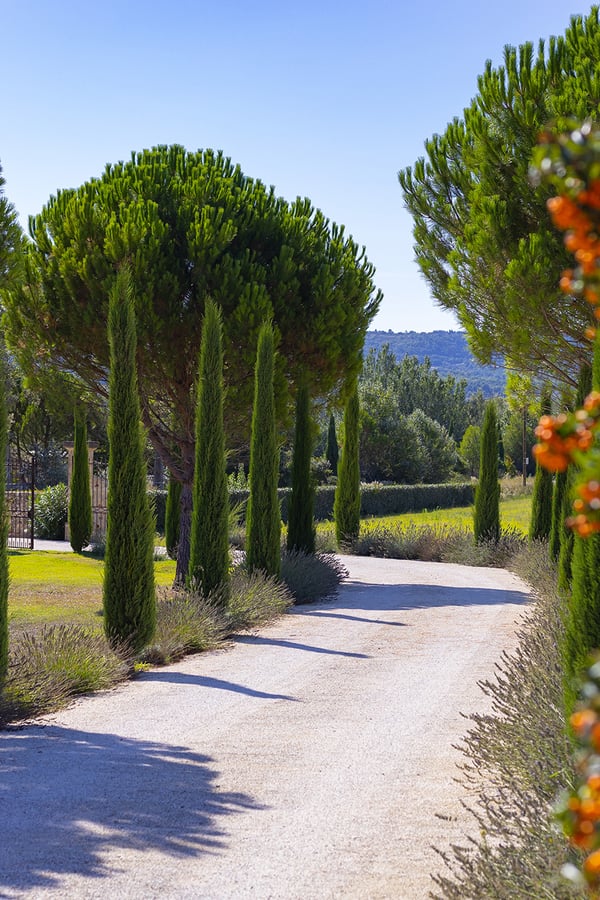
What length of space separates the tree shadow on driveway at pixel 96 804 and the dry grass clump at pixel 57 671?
0.65 m

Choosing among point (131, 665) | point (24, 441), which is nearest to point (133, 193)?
point (131, 665)

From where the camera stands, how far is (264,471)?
14398 mm

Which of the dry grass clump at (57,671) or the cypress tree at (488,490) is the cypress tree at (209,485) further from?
the cypress tree at (488,490)

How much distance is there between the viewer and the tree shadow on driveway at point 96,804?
437 centimetres

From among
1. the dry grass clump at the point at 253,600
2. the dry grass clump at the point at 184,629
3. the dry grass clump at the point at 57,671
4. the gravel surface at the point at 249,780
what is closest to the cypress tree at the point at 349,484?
the dry grass clump at the point at 253,600

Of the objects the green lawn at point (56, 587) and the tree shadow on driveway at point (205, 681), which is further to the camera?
the green lawn at point (56, 587)

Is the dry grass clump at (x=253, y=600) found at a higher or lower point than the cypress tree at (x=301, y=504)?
lower

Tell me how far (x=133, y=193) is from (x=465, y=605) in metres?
8.98

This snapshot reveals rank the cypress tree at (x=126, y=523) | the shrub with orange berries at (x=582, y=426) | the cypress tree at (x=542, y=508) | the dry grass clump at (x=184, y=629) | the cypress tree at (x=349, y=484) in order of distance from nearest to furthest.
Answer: the shrub with orange berries at (x=582, y=426)
the cypress tree at (x=126, y=523)
the dry grass clump at (x=184, y=629)
the cypress tree at (x=542, y=508)
the cypress tree at (x=349, y=484)

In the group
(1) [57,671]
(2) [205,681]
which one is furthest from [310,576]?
(1) [57,671]

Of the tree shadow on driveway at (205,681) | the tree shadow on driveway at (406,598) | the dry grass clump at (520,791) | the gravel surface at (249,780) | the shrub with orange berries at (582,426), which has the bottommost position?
the tree shadow on driveway at (406,598)

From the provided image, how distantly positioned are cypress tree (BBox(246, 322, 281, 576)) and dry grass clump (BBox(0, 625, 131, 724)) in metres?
5.40

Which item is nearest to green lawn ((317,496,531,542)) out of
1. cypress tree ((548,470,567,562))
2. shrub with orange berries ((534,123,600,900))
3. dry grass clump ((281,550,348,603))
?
dry grass clump ((281,550,348,603))

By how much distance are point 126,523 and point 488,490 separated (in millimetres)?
14127
